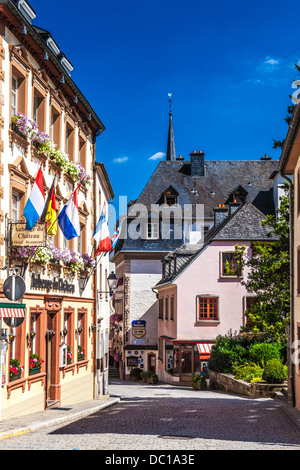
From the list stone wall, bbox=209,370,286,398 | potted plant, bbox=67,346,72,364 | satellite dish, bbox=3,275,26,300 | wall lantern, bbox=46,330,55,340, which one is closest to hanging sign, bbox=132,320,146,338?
stone wall, bbox=209,370,286,398

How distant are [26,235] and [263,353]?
64.6 feet

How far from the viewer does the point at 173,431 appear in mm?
15047

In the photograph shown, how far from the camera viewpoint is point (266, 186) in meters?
60.7

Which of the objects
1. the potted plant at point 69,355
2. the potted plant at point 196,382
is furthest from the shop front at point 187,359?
the potted plant at point 69,355

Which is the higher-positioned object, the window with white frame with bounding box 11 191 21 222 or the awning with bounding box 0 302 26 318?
the window with white frame with bounding box 11 191 21 222

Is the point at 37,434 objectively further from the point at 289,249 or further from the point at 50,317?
the point at 289,249

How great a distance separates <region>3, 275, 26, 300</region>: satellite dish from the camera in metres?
15.2

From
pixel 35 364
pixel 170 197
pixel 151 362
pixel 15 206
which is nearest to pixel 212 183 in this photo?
pixel 170 197

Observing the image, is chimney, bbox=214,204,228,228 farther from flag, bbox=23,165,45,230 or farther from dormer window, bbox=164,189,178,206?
flag, bbox=23,165,45,230

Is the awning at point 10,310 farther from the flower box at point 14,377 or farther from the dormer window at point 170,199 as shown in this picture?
the dormer window at point 170,199

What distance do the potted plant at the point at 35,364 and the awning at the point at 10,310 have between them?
3.49m

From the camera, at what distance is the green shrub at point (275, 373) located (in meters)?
26.5

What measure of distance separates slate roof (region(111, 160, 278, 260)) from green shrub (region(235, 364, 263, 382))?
24.0 metres

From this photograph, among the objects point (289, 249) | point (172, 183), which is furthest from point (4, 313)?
point (172, 183)
